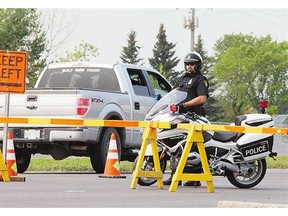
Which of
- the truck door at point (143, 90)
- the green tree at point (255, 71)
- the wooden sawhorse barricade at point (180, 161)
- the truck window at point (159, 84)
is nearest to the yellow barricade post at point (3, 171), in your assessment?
the wooden sawhorse barricade at point (180, 161)

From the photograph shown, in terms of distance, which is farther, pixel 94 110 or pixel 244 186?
pixel 94 110

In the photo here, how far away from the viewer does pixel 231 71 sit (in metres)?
107

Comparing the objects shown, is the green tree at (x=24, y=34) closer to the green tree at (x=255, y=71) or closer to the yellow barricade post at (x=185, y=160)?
the green tree at (x=255, y=71)

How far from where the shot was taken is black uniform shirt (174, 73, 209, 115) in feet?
48.4

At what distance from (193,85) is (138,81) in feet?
19.1

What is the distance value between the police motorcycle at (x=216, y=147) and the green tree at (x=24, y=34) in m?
48.4

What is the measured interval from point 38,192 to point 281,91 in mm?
94955

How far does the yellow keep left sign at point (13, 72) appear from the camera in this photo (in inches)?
630

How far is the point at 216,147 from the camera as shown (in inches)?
576

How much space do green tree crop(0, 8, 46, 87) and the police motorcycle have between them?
48381mm

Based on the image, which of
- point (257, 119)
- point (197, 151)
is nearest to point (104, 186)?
point (197, 151)

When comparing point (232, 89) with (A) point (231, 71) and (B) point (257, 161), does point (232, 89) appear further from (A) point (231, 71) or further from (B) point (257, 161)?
(B) point (257, 161)

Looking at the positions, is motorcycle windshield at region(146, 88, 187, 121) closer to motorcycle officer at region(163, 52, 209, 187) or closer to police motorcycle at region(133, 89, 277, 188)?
police motorcycle at region(133, 89, 277, 188)
